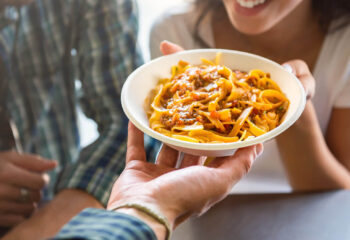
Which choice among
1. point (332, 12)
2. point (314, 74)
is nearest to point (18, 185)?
point (314, 74)

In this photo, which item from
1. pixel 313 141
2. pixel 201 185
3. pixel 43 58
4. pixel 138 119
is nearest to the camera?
pixel 201 185

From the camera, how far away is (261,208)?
3.48 feet

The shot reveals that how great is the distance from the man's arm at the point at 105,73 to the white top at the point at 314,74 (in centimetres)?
20

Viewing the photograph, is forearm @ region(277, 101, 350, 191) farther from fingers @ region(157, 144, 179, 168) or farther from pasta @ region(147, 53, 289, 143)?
fingers @ region(157, 144, 179, 168)

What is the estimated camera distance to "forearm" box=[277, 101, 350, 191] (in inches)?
50.1

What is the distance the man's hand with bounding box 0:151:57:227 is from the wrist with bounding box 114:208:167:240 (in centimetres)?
73

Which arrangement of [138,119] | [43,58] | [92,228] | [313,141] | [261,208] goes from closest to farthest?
[92,228] → [138,119] → [261,208] → [313,141] → [43,58]

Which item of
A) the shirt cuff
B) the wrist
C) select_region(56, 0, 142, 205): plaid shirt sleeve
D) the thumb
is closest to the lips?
select_region(56, 0, 142, 205): plaid shirt sleeve

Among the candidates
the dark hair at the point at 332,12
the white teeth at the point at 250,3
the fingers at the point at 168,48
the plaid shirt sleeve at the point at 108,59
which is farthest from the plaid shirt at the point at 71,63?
the dark hair at the point at 332,12

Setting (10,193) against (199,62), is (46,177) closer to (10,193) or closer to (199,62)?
(10,193)

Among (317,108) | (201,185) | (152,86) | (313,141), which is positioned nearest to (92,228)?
(201,185)

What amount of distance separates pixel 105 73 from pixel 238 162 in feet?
2.51

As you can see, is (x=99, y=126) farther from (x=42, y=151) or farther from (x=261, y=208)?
(x=261, y=208)

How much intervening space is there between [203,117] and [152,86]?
22cm
